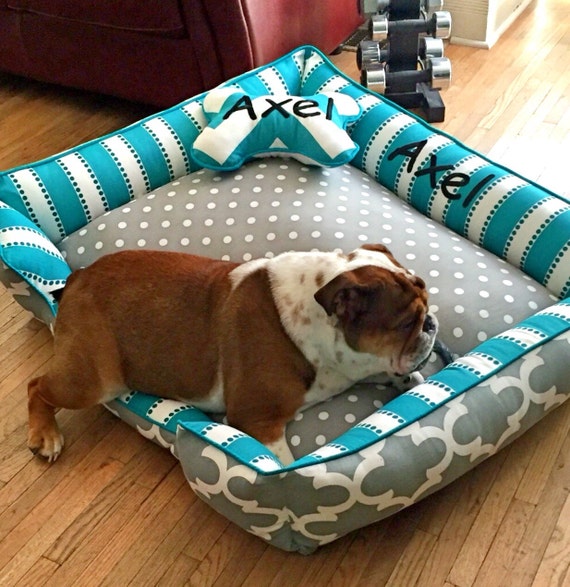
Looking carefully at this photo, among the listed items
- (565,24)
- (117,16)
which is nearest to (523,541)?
(117,16)

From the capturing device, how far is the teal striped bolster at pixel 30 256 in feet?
6.39

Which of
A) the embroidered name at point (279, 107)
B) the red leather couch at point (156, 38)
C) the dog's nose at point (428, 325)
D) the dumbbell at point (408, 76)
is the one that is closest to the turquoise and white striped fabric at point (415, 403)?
the dog's nose at point (428, 325)

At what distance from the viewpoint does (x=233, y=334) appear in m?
1.70

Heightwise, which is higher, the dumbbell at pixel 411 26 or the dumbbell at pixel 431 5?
the dumbbell at pixel 431 5

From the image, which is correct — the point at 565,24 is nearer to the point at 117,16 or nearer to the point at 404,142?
the point at 404,142

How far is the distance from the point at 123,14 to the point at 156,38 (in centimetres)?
14

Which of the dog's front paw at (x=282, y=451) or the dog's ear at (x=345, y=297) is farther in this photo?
the dog's front paw at (x=282, y=451)

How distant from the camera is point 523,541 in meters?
1.55

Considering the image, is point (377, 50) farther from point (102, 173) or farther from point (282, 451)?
point (282, 451)

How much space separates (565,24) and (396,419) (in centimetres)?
279

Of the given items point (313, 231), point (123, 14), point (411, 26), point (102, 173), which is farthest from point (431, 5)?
point (102, 173)

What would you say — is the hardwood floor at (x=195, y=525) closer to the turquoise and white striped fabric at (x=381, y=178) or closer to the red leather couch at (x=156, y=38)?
the turquoise and white striped fabric at (x=381, y=178)

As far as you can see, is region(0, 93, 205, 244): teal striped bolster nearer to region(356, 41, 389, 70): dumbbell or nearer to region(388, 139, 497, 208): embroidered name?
region(388, 139, 497, 208): embroidered name

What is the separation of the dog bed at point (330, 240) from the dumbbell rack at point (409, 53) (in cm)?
36
